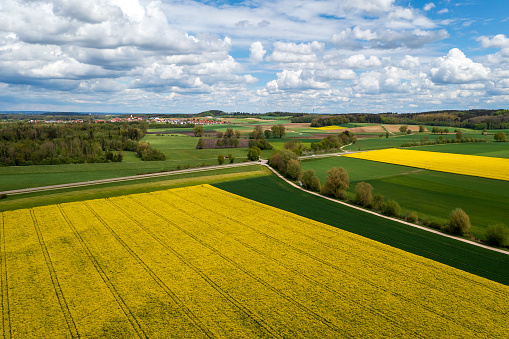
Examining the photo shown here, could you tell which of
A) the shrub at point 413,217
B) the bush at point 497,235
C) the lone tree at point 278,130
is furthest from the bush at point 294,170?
the lone tree at point 278,130

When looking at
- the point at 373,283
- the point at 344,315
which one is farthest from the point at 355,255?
the point at 344,315

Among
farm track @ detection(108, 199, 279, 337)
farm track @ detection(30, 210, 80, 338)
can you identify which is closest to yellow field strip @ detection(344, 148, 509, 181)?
farm track @ detection(108, 199, 279, 337)

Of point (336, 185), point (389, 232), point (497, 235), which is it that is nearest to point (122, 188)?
point (336, 185)

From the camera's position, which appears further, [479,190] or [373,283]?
[479,190]

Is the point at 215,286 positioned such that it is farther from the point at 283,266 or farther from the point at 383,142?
the point at 383,142

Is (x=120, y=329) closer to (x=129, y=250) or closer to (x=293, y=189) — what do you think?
(x=129, y=250)

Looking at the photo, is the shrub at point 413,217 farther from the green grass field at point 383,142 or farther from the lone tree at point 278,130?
the lone tree at point 278,130
